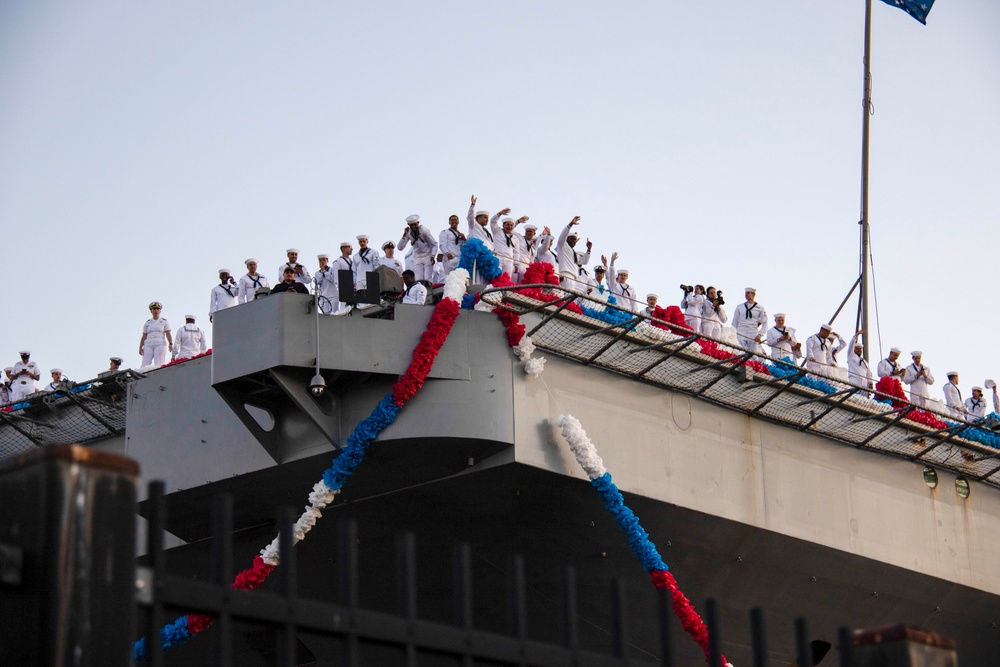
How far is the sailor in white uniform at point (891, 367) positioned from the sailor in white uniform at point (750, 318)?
331 cm

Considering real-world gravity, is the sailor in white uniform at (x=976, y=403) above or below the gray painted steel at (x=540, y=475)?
above

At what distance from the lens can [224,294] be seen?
80.9ft

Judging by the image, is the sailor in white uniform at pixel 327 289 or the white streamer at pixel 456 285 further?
the sailor in white uniform at pixel 327 289

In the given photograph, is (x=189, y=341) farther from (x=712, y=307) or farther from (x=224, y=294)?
(x=712, y=307)

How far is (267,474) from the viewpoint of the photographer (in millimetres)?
19500

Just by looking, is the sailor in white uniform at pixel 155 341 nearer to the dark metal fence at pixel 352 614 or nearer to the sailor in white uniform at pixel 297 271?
the sailor in white uniform at pixel 297 271

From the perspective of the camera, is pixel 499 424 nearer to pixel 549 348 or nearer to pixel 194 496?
pixel 549 348

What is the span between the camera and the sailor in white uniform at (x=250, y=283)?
2420 cm

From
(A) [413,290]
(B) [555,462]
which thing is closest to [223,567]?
(B) [555,462]

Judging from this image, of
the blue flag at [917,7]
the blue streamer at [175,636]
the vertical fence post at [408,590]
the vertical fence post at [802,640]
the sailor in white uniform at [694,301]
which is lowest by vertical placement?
the vertical fence post at [802,640]

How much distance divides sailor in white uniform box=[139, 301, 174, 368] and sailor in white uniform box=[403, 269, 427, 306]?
15.2 ft

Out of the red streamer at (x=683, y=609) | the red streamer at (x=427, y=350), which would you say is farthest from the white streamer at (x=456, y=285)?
the red streamer at (x=683, y=609)

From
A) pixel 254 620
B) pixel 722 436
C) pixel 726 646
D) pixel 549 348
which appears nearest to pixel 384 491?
pixel 549 348

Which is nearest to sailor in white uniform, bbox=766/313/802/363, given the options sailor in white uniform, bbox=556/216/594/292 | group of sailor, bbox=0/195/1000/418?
group of sailor, bbox=0/195/1000/418
